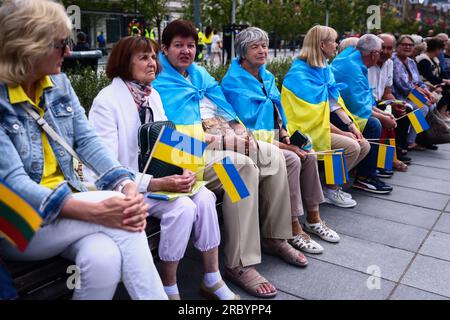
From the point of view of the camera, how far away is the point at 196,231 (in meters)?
2.64

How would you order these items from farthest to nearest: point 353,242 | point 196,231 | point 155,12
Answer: point 155,12
point 353,242
point 196,231

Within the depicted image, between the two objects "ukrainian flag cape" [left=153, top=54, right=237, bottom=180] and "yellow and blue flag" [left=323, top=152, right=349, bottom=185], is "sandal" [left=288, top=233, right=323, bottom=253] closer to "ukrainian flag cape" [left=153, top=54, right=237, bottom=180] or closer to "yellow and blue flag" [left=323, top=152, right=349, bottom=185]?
"yellow and blue flag" [left=323, top=152, right=349, bottom=185]

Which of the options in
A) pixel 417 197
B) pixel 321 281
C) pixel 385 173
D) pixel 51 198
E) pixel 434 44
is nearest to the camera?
pixel 51 198

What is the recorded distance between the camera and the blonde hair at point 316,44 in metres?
4.38

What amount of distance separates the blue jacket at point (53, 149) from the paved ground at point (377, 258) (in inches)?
41.6

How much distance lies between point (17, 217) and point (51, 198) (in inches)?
7.1

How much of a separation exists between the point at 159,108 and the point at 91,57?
4327 millimetres

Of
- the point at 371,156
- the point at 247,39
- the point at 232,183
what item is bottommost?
the point at 371,156

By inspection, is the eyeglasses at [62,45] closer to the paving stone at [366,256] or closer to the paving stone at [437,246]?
the paving stone at [366,256]

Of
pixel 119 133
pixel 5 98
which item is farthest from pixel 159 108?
pixel 5 98

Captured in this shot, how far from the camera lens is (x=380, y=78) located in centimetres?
576

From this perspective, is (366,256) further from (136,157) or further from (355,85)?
(355,85)

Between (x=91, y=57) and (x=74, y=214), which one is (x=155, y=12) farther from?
(x=74, y=214)

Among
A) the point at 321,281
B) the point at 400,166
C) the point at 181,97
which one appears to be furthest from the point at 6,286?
the point at 400,166
